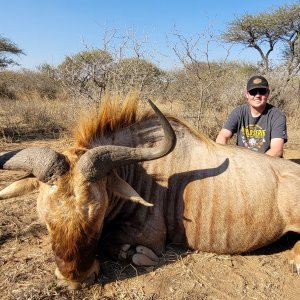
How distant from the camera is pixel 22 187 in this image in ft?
9.12

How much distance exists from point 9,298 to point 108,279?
71 centimetres

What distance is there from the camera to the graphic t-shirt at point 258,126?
4.68 meters

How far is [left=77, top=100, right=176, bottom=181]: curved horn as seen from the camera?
252 cm

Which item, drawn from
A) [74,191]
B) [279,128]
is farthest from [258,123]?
[74,191]

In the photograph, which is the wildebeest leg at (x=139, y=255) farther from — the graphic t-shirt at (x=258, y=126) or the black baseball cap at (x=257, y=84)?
the black baseball cap at (x=257, y=84)

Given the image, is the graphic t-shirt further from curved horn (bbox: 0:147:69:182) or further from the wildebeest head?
curved horn (bbox: 0:147:69:182)

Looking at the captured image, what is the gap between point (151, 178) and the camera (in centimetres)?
322

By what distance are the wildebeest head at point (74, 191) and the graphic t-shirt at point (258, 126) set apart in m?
2.54

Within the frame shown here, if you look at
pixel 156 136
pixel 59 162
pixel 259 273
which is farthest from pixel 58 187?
pixel 259 273

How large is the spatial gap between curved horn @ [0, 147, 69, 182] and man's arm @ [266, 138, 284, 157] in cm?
278

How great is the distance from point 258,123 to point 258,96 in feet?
1.24

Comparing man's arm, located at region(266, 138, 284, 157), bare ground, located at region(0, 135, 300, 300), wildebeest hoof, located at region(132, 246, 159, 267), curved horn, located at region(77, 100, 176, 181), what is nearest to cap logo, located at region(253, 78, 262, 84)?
man's arm, located at region(266, 138, 284, 157)

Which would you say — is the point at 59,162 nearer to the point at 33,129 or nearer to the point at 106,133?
the point at 106,133

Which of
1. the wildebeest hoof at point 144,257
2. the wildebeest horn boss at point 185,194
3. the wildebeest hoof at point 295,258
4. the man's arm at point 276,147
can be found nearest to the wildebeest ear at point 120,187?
the wildebeest horn boss at point 185,194
